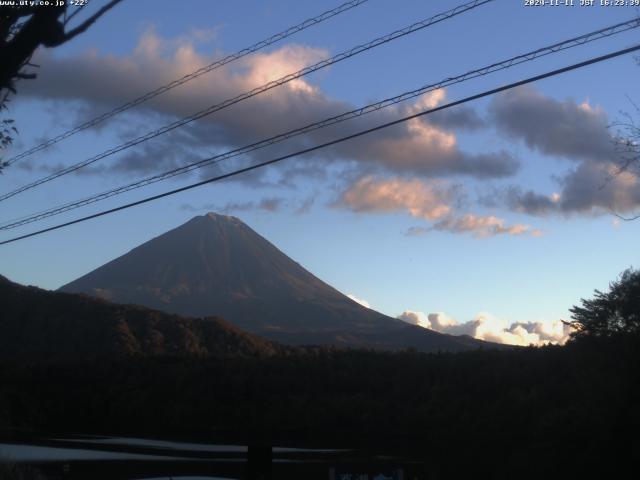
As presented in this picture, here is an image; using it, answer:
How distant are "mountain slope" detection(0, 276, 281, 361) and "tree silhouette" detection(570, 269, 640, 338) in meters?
47.0

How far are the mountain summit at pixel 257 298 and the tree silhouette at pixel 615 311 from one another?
9311cm

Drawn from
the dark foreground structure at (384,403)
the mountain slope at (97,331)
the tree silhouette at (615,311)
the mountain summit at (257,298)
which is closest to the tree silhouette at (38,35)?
the dark foreground structure at (384,403)

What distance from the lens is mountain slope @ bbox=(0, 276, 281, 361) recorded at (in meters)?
79.2

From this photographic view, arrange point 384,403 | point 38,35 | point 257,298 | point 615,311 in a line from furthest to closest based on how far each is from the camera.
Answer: point 257,298, point 384,403, point 615,311, point 38,35

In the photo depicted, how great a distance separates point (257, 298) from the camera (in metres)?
173

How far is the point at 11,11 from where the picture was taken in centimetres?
761

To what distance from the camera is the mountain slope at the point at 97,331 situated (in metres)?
79.2

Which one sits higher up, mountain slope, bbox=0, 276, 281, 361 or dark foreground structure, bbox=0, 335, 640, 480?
mountain slope, bbox=0, 276, 281, 361

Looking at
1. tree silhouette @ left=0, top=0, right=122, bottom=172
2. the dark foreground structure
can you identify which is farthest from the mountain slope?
tree silhouette @ left=0, top=0, right=122, bottom=172

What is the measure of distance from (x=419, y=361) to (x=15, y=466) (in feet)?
132

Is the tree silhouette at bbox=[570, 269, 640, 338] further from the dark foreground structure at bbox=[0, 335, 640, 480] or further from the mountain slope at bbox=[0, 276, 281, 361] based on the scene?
the mountain slope at bbox=[0, 276, 281, 361]

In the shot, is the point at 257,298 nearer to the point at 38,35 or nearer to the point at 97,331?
the point at 97,331

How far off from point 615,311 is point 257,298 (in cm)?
14326

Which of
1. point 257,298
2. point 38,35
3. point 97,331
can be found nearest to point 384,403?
point 97,331
